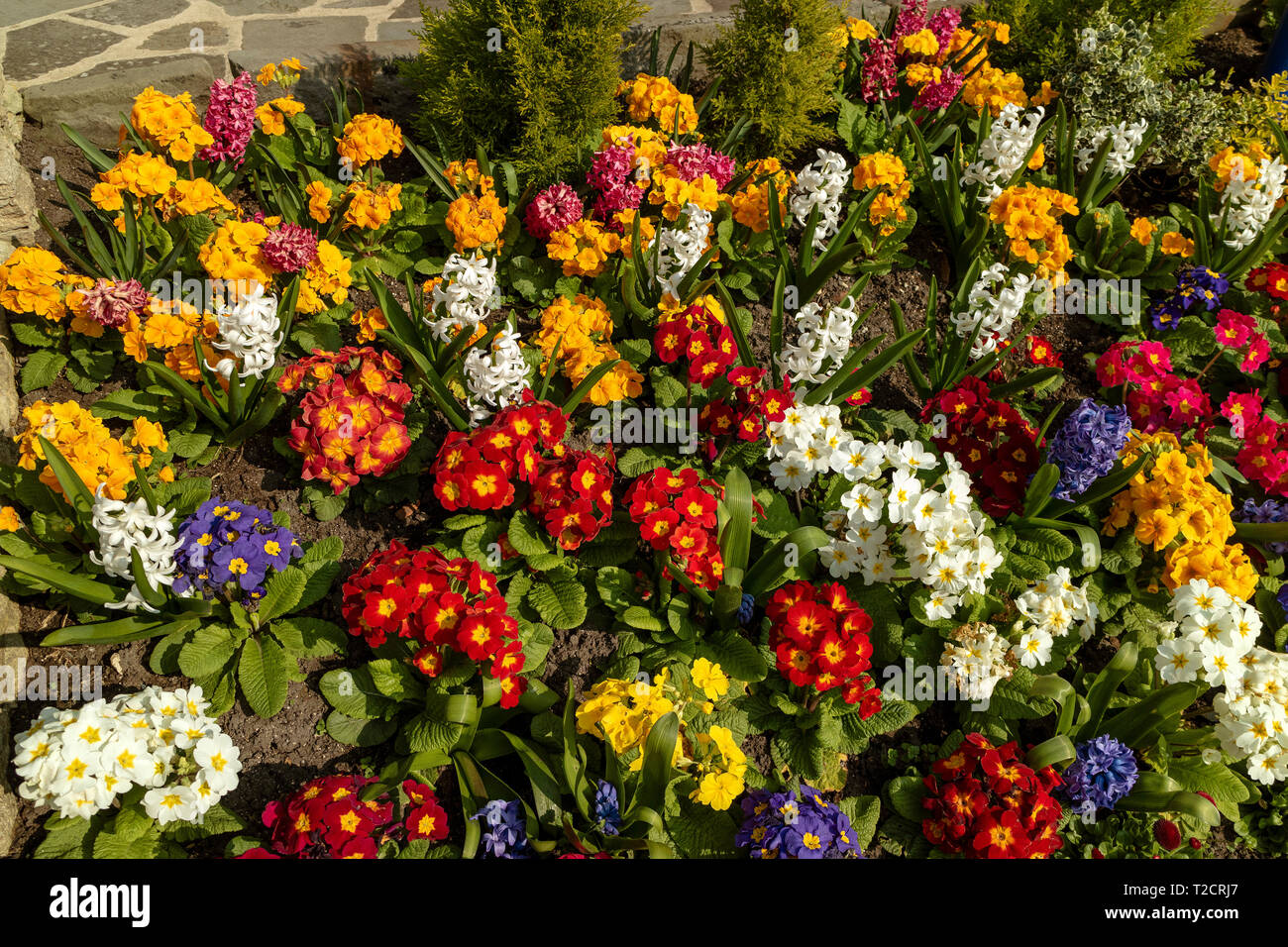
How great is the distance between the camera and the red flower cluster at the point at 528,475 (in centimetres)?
318

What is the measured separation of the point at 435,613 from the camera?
286 cm

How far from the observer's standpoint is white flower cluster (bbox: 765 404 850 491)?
134 inches

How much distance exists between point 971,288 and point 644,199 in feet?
5.44

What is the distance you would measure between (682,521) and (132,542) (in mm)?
1783

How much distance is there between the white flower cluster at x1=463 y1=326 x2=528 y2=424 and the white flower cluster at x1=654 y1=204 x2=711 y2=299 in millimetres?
883

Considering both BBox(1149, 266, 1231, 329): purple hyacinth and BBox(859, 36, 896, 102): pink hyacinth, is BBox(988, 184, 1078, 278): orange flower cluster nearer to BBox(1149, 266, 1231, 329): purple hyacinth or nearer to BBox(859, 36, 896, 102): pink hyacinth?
BBox(1149, 266, 1231, 329): purple hyacinth

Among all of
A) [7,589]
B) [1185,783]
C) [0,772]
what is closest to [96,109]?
[7,589]

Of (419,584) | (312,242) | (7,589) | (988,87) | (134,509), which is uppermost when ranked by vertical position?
(988,87)

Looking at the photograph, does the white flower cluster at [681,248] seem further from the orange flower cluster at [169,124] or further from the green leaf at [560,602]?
the orange flower cluster at [169,124]

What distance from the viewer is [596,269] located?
13.7 ft

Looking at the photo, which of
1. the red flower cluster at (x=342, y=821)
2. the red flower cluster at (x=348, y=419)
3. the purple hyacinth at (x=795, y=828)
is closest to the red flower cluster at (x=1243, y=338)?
the purple hyacinth at (x=795, y=828)

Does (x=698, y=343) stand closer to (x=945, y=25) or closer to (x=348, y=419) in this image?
(x=348, y=419)

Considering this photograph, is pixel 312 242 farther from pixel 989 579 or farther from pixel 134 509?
pixel 989 579

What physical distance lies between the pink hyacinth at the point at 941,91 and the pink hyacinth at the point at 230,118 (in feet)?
11.6
